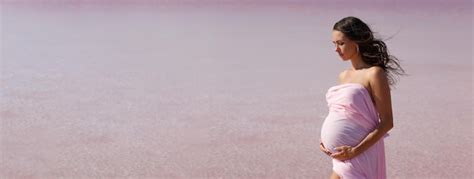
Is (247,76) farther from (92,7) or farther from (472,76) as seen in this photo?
(92,7)

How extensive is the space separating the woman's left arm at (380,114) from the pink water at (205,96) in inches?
49.3

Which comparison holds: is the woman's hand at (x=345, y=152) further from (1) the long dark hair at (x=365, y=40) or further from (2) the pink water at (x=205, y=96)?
(2) the pink water at (x=205, y=96)

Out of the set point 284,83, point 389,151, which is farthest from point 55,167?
point 284,83

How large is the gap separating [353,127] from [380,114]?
9 cm

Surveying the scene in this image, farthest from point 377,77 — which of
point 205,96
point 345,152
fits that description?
point 205,96

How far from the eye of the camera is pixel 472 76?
19.3ft

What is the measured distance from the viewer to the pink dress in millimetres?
2172

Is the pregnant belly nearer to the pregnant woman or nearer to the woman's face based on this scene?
the pregnant woman

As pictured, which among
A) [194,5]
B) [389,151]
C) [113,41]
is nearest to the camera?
[389,151]

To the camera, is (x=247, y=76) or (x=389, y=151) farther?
(x=247, y=76)

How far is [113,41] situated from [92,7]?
3523 millimetres

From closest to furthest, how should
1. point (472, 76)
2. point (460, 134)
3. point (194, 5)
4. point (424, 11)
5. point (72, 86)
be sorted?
1. point (460, 134)
2. point (72, 86)
3. point (472, 76)
4. point (424, 11)
5. point (194, 5)

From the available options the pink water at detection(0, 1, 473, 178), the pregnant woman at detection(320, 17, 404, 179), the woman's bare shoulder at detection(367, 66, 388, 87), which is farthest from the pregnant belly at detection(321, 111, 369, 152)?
the pink water at detection(0, 1, 473, 178)

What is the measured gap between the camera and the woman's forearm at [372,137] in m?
2.19
